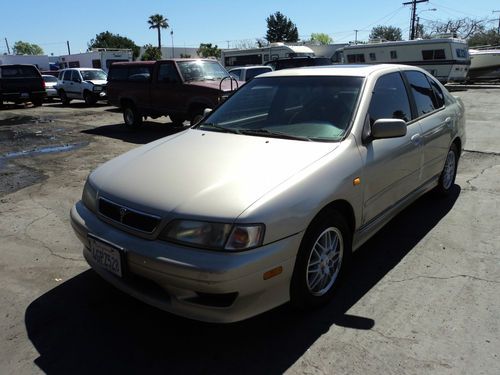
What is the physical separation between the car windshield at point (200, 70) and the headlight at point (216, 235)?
897 centimetres

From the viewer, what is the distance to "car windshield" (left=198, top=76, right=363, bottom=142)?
3549 millimetres

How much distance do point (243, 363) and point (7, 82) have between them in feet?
65.6

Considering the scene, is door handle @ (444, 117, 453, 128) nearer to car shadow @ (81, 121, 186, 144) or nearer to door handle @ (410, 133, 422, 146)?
door handle @ (410, 133, 422, 146)

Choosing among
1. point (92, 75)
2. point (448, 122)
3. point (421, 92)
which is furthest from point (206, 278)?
point (92, 75)

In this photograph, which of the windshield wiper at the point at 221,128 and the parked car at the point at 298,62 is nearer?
the windshield wiper at the point at 221,128

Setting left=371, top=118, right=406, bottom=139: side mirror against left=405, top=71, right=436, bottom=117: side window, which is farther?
left=405, top=71, right=436, bottom=117: side window

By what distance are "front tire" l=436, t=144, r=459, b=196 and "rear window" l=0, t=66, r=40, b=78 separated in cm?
1902

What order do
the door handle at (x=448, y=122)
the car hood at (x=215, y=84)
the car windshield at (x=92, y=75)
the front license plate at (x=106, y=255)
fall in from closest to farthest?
the front license plate at (x=106, y=255) → the door handle at (x=448, y=122) → the car hood at (x=215, y=84) → the car windshield at (x=92, y=75)

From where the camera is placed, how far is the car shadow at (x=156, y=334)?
265 cm

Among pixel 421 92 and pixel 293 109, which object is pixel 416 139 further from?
pixel 293 109

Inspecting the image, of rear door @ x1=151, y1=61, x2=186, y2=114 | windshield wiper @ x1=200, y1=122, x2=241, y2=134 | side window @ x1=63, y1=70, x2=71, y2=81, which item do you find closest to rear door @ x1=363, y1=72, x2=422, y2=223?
windshield wiper @ x1=200, y1=122, x2=241, y2=134

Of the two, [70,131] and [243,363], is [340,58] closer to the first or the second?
[70,131]

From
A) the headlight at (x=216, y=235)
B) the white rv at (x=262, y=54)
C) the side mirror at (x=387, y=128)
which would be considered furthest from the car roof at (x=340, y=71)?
the white rv at (x=262, y=54)

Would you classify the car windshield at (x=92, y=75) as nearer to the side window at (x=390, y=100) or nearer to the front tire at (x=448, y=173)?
the front tire at (x=448, y=173)
